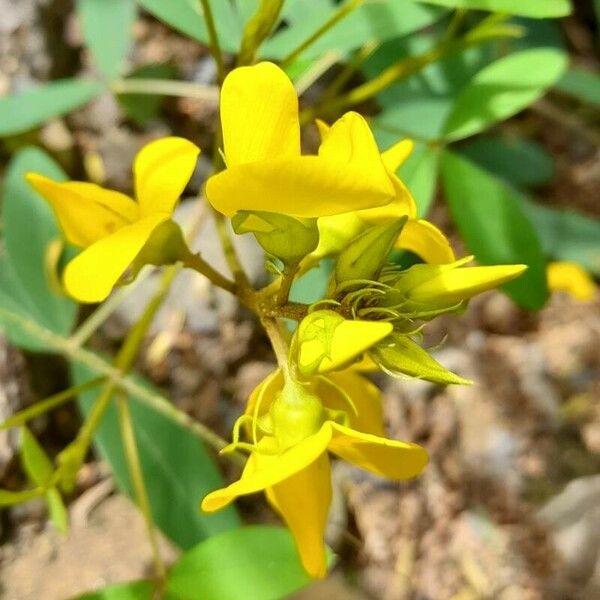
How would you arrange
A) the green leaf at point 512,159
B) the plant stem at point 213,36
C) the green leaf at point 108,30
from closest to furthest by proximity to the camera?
1. the plant stem at point 213,36
2. the green leaf at point 108,30
3. the green leaf at point 512,159

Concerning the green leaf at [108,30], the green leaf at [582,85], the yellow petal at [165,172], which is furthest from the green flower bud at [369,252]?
the green leaf at [582,85]

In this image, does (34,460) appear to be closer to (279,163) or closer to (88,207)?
(88,207)

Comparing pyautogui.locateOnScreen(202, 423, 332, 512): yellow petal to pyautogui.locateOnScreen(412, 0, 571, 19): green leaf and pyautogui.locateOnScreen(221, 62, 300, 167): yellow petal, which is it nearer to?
pyautogui.locateOnScreen(221, 62, 300, 167): yellow petal

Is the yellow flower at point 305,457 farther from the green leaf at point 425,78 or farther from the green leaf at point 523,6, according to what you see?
the green leaf at point 425,78

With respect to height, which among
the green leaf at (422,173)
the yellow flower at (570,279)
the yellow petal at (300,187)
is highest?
the yellow petal at (300,187)

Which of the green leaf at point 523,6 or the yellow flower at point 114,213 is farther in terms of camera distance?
the green leaf at point 523,6

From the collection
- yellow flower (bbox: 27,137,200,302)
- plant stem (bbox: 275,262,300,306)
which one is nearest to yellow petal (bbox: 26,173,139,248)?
yellow flower (bbox: 27,137,200,302)
